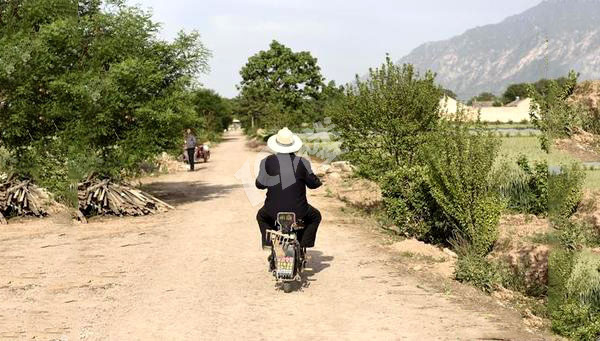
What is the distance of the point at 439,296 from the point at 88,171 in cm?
912

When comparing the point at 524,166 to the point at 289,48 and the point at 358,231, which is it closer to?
the point at 358,231

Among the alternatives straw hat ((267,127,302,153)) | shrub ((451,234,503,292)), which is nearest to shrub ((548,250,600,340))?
shrub ((451,234,503,292))

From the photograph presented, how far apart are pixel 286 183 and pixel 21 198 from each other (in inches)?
331

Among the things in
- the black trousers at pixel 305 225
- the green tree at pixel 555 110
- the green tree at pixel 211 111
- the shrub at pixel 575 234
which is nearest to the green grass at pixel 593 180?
the green tree at pixel 555 110

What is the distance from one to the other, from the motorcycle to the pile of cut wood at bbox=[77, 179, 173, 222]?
705cm

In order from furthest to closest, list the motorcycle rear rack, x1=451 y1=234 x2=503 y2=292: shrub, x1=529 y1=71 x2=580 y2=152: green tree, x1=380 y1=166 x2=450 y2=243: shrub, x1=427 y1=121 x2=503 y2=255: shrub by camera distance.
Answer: x1=529 y1=71 x2=580 y2=152: green tree → x1=380 y1=166 x2=450 y2=243: shrub → x1=427 y1=121 x2=503 y2=255: shrub → x1=451 y1=234 x2=503 y2=292: shrub → the motorcycle rear rack

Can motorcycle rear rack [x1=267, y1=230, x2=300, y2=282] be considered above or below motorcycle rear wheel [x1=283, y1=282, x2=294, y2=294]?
above

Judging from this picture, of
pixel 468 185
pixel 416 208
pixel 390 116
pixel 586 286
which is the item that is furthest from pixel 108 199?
pixel 586 286

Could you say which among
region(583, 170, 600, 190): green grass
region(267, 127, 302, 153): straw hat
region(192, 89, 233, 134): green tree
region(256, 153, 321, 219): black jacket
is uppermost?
region(192, 89, 233, 134): green tree

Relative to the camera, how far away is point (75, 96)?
13.0 metres

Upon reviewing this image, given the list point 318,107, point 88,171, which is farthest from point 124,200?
point 318,107

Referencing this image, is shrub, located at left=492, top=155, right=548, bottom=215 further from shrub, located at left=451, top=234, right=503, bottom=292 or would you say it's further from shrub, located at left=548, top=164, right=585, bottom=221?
shrub, located at left=451, top=234, right=503, bottom=292

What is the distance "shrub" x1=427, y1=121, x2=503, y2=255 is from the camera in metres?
9.18

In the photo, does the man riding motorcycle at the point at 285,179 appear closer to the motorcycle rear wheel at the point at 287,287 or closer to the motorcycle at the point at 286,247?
the motorcycle at the point at 286,247
